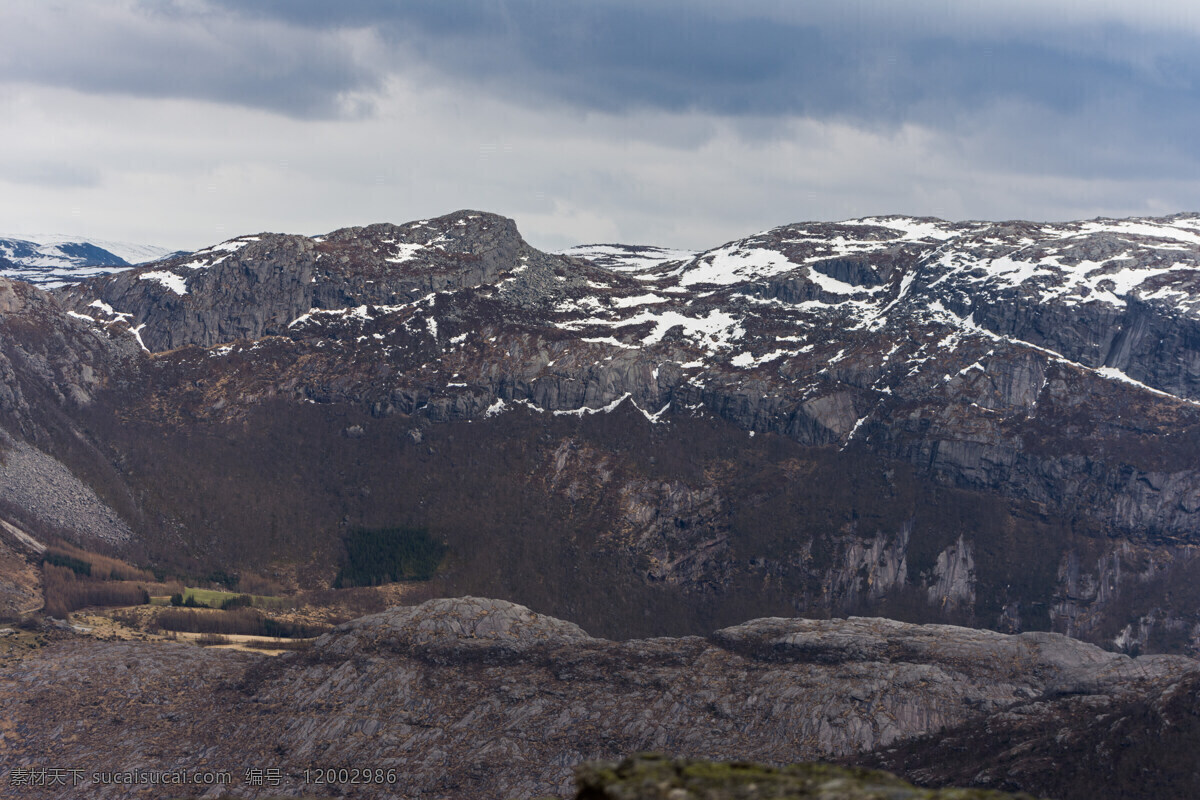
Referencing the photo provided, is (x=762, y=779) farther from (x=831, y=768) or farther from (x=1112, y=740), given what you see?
(x=1112, y=740)

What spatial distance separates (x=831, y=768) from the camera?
249ft

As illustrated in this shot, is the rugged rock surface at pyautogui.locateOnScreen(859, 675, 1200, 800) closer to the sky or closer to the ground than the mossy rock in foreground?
closer to the ground

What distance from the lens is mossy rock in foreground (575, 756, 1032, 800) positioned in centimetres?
6881

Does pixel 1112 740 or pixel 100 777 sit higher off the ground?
pixel 1112 740

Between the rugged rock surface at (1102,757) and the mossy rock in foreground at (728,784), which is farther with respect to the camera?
the rugged rock surface at (1102,757)

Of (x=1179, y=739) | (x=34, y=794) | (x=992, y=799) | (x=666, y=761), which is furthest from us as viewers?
(x=34, y=794)

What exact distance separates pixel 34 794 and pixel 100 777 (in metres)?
9.96

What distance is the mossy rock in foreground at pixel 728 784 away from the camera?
6881cm

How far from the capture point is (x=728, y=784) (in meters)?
70.4

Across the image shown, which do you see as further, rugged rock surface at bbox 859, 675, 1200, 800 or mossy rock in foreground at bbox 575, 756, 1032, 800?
rugged rock surface at bbox 859, 675, 1200, 800

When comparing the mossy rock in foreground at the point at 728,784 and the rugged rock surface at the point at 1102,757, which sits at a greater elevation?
the mossy rock in foreground at the point at 728,784

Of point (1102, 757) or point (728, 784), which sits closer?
point (728, 784)

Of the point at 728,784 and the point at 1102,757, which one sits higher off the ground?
the point at 728,784

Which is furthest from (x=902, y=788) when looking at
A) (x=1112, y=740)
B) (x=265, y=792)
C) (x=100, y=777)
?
(x=100, y=777)
